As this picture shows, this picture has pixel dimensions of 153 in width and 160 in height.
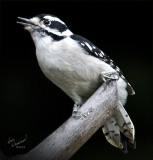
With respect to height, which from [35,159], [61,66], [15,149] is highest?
[61,66]

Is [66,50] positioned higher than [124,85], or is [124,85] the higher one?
[66,50]

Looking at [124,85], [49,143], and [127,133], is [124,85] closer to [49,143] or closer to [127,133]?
[127,133]

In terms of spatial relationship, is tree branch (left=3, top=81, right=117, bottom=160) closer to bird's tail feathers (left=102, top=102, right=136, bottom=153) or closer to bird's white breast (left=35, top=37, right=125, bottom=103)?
bird's white breast (left=35, top=37, right=125, bottom=103)

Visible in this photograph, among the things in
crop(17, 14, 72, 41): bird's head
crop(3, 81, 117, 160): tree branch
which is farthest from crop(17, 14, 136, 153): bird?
crop(3, 81, 117, 160): tree branch

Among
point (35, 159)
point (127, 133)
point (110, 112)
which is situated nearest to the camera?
point (35, 159)

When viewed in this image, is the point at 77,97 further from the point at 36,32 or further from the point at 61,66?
the point at 36,32

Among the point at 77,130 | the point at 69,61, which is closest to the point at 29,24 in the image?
the point at 69,61

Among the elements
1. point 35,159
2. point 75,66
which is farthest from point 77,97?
point 35,159

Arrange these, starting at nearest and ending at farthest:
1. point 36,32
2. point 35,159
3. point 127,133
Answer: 1. point 35,159
2. point 36,32
3. point 127,133

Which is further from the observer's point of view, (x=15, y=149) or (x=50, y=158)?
(x=15, y=149)
